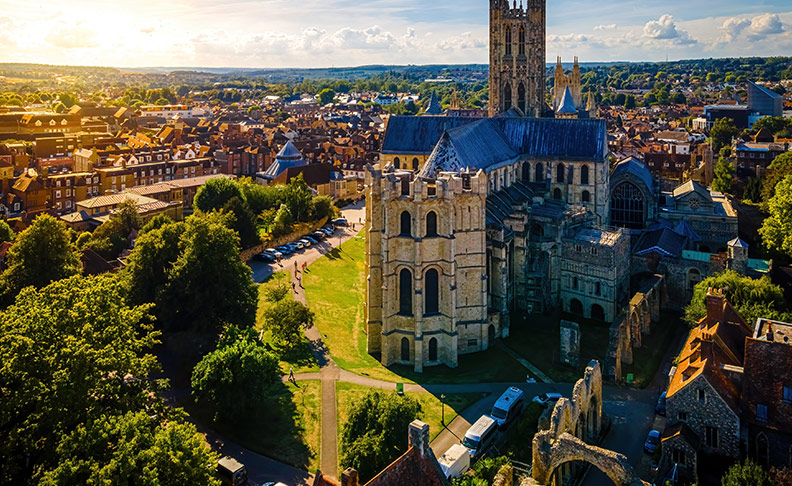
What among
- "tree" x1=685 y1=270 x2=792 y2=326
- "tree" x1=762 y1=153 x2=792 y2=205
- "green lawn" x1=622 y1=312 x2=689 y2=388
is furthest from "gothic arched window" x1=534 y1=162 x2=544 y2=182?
"tree" x1=762 y1=153 x2=792 y2=205

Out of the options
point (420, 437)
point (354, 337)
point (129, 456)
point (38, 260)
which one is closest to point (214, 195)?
point (38, 260)

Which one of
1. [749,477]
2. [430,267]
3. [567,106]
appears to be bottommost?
[749,477]

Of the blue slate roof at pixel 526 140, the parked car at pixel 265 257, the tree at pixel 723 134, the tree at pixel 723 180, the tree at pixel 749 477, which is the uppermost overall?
the tree at pixel 723 134

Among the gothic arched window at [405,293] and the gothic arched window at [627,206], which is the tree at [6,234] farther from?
the gothic arched window at [627,206]

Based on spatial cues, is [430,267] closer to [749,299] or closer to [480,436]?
[480,436]

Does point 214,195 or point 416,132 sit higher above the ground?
point 416,132

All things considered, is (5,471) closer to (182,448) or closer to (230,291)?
(182,448)

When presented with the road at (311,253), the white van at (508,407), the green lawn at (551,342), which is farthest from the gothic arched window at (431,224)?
the road at (311,253)
